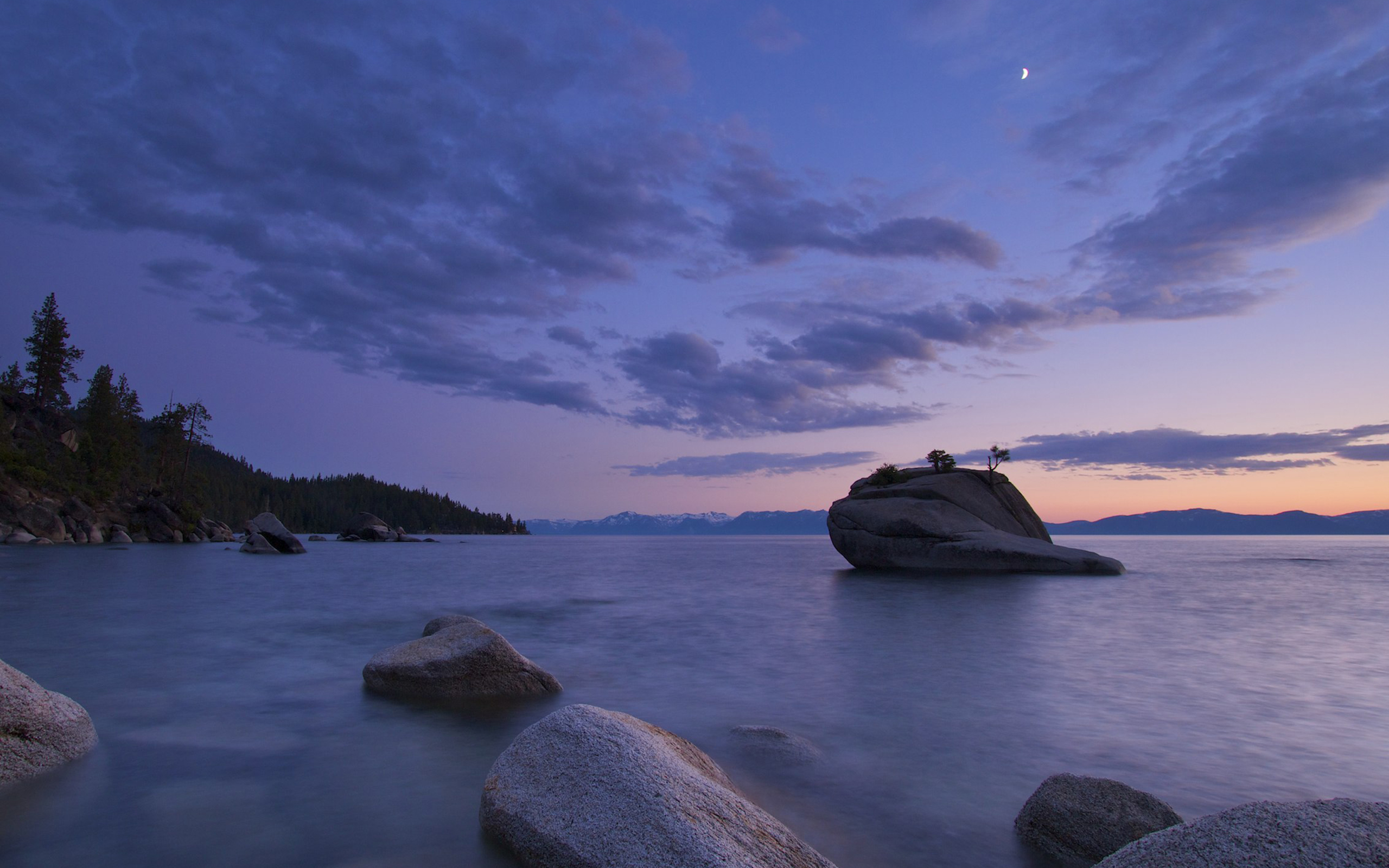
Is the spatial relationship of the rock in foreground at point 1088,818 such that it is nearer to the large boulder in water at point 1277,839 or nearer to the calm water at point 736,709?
the calm water at point 736,709

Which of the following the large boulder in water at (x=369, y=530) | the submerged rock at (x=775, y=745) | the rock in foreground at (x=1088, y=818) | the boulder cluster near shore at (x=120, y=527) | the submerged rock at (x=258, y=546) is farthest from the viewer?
the large boulder in water at (x=369, y=530)

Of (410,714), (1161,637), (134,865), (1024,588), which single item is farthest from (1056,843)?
(1024,588)

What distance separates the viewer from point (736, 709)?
10.3 m

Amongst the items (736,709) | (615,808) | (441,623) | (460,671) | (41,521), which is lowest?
(736,709)

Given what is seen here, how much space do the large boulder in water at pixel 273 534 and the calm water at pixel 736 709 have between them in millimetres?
29859

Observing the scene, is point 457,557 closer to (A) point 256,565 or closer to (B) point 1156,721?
(A) point 256,565

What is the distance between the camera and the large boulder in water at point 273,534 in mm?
54156

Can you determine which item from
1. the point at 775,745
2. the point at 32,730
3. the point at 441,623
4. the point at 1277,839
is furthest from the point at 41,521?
the point at 1277,839

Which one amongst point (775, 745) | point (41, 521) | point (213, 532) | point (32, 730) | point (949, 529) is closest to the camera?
point (32, 730)

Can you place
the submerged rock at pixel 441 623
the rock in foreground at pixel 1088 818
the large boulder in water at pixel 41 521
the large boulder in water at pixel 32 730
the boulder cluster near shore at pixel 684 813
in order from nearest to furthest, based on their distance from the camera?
the boulder cluster near shore at pixel 684 813 < the rock in foreground at pixel 1088 818 < the large boulder in water at pixel 32 730 < the submerged rock at pixel 441 623 < the large boulder in water at pixel 41 521

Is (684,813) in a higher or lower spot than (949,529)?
lower

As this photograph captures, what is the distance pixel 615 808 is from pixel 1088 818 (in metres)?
3.80

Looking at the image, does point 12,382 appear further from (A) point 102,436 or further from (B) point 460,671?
(B) point 460,671

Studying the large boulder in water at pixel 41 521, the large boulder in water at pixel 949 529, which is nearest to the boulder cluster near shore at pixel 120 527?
the large boulder in water at pixel 41 521
